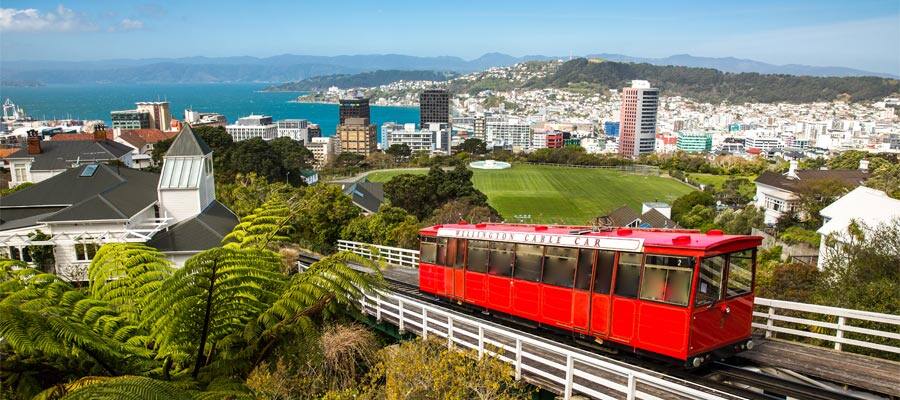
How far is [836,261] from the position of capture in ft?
59.0

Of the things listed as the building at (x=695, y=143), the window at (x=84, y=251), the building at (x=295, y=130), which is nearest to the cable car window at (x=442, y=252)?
the window at (x=84, y=251)

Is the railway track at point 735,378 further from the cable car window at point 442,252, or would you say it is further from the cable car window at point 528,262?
the cable car window at point 442,252

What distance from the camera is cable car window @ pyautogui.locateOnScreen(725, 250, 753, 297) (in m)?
9.17

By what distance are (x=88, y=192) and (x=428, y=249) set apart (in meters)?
18.2

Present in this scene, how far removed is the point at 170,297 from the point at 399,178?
141ft

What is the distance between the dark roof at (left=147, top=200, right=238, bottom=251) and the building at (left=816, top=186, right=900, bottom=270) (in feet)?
76.3

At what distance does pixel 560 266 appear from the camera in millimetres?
10602

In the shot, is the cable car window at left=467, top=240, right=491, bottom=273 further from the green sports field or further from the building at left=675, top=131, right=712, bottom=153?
the building at left=675, top=131, right=712, bottom=153

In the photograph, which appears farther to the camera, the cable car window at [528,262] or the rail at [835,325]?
the cable car window at [528,262]

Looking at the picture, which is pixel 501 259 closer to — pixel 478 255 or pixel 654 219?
pixel 478 255

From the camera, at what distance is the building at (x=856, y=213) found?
24453mm

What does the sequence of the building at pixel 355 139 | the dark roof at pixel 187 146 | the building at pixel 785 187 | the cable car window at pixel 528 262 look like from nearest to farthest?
the cable car window at pixel 528 262 → the dark roof at pixel 187 146 → the building at pixel 785 187 → the building at pixel 355 139

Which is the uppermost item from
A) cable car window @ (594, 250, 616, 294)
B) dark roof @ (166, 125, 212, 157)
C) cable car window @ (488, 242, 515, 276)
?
dark roof @ (166, 125, 212, 157)

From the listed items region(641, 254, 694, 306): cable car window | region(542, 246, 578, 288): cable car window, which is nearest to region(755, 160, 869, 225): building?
region(542, 246, 578, 288): cable car window
